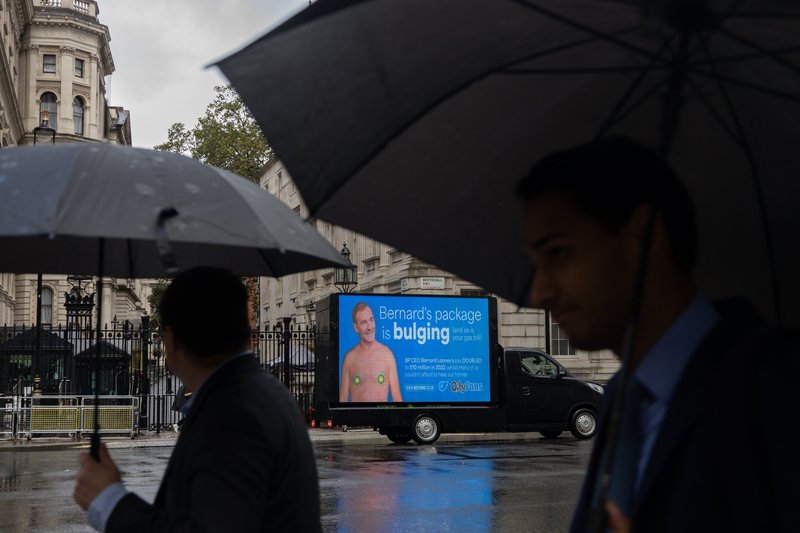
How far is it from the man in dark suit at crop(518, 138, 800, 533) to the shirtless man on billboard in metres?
19.4

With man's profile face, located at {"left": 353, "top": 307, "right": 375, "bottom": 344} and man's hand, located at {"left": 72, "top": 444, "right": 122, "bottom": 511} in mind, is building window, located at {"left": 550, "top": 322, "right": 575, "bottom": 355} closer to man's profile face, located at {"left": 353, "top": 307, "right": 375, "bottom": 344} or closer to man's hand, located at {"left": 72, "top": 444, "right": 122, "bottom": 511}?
man's profile face, located at {"left": 353, "top": 307, "right": 375, "bottom": 344}

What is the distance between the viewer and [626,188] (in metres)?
1.81

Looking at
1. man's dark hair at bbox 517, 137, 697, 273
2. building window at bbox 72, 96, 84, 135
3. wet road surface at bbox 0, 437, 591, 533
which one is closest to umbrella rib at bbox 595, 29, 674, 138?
man's dark hair at bbox 517, 137, 697, 273

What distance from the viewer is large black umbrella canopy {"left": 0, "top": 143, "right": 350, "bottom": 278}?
289 centimetres

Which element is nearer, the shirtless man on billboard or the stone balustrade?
the shirtless man on billboard

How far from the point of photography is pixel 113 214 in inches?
115

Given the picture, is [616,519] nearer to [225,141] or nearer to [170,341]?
[170,341]

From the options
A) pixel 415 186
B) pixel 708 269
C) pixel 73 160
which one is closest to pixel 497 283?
pixel 415 186

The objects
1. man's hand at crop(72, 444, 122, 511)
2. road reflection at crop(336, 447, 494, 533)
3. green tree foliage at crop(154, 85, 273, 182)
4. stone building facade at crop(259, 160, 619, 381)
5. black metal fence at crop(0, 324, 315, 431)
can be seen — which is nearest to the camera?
man's hand at crop(72, 444, 122, 511)

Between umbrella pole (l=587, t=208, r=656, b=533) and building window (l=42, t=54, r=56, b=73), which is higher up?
building window (l=42, t=54, r=56, b=73)

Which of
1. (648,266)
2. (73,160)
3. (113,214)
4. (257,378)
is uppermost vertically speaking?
(73,160)

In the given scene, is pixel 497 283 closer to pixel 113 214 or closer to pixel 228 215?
pixel 228 215

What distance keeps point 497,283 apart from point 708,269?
24.3 inches

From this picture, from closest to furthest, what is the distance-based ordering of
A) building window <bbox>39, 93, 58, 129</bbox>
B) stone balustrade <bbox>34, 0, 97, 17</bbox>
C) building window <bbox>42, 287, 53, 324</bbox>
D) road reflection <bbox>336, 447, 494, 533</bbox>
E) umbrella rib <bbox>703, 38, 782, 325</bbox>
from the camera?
umbrella rib <bbox>703, 38, 782, 325</bbox>
road reflection <bbox>336, 447, 494, 533</bbox>
building window <bbox>42, 287, 53, 324</bbox>
building window <bbox>39, 93, 58, 129</bbox>
stone balustrade <bbox>34, 0, 97, 17</bbox>
